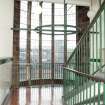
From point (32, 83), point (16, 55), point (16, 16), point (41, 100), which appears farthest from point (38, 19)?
point (41, 100)

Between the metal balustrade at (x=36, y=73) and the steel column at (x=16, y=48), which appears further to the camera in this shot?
the metal balustrade at (x=36, y=73)

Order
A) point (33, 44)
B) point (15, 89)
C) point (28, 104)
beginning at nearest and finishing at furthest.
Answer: point (28, 104) → point (15, 89) → point (33, 44)

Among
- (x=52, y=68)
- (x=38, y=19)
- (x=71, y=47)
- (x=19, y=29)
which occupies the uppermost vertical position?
(x=38, y=19)

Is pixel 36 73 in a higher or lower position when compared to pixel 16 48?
lower

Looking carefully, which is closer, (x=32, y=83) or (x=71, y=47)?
(x=32, y=83)

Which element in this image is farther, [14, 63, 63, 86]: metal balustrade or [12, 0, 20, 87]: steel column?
[14, 63, 63, 86]: metal balustrade

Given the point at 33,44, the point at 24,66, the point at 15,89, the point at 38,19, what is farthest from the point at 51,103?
the point at 38,19

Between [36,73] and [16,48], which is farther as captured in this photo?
[36,73]

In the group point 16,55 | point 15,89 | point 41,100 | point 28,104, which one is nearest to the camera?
point 28,104

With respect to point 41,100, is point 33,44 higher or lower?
higher

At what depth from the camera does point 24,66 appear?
319 inches

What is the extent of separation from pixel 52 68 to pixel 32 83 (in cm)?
97

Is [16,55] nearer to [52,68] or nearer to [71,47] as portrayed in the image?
[52,68]

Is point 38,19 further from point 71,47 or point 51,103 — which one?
point 51,103
